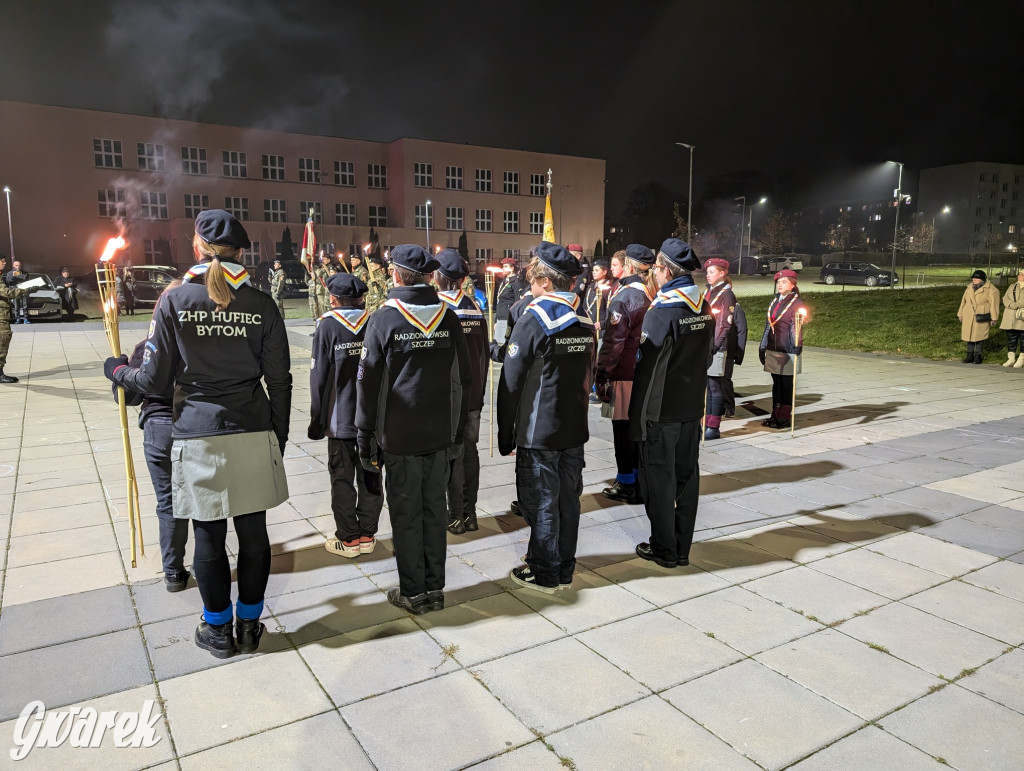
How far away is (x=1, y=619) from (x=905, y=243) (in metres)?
70.6

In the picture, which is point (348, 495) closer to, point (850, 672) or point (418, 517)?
point (418, 517)

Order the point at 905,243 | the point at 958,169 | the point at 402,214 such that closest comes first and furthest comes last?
the point at 402,214
the point at 905,243
the point at 958,169

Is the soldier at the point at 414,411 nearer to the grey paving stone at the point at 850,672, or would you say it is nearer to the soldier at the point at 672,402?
the soldier at the point at 672,402

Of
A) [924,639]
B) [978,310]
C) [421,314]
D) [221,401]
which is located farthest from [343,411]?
[978,310]

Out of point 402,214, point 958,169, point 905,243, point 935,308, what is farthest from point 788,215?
point 935,308

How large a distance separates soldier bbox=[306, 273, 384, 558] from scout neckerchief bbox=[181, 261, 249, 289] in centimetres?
116

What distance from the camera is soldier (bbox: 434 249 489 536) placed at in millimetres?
5008

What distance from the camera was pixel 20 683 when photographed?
129 inches

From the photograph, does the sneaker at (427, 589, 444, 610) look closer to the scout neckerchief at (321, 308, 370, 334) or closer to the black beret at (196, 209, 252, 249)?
the scout neckerchief at (321, 308, 370, 334)

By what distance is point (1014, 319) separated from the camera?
14117 mm

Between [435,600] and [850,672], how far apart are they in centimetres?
216

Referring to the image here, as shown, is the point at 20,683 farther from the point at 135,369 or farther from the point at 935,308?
the point at 935,308

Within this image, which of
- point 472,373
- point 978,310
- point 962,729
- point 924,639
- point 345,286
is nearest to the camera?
point 962,729

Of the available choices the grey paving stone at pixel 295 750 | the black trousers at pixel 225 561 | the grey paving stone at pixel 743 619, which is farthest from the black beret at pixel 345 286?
the grey paving stone at pixel 743 619
